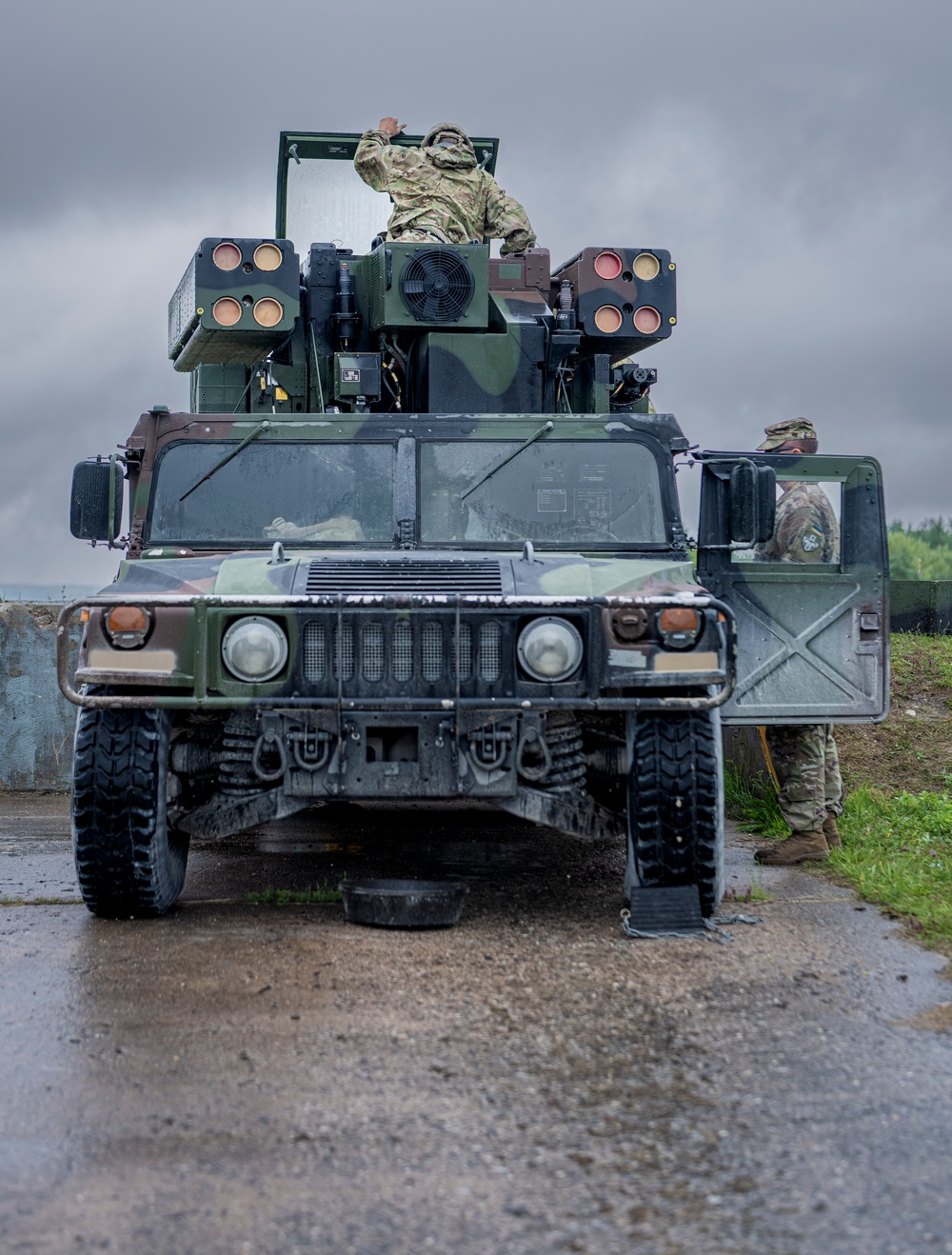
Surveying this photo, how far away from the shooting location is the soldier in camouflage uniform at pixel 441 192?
26.5 feet

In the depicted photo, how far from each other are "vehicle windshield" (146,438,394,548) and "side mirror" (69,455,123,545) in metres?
0.25

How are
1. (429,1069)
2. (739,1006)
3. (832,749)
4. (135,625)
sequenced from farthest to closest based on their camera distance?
(832,749) < (135,625) < (739,1006) < (429,1069)

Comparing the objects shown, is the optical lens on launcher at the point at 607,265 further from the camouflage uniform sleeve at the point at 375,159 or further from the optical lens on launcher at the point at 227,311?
the optical lens on launcher at the point at 227,311

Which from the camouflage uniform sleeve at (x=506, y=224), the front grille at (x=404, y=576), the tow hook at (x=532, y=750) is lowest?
the tow hook at (x=532, y=750)

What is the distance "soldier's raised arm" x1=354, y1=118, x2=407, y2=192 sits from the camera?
8.17 meters

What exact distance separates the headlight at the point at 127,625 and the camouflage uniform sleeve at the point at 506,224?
4489 millimetres

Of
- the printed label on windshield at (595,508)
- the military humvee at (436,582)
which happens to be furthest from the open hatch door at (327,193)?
the printed label on windshield at (595,508)

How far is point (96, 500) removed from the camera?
5.94m

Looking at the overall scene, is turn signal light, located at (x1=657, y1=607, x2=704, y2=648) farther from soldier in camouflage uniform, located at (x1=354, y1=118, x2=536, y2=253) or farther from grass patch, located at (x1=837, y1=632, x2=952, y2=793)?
soldier in camouflage uniform, located at (x1=354, y1=118, x2=536, y2=253)

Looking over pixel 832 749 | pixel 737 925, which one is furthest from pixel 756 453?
pixel 737 925

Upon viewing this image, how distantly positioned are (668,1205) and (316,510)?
3.65m

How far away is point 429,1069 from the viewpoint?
3225mm

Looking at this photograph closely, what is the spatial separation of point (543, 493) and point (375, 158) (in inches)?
134

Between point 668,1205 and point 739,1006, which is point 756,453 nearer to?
point 739,1006
